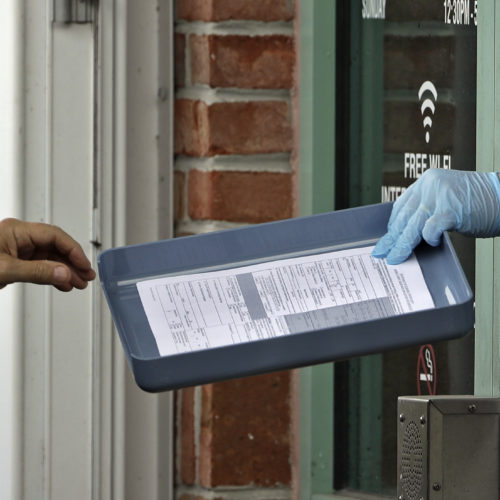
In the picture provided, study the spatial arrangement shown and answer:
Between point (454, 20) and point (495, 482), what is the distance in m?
0.59

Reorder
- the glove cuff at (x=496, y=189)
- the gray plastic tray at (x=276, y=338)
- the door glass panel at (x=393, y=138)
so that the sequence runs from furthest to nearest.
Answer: the door glass panel at (x=393, y=138)
the glove cuff at (x=496, y=189)
the gray plastic tray at (x=276, y=338)

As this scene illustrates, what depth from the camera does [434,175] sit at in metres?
1.30

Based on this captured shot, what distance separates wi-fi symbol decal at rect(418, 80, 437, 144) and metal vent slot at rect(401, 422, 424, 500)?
1.35 ft

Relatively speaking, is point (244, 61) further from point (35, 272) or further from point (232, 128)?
point (35, 272)

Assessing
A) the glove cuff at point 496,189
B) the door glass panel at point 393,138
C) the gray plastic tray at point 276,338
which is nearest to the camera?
the gray plastic tray at point 276,338

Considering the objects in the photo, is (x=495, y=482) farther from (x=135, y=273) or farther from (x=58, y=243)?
(x=58, y=243)

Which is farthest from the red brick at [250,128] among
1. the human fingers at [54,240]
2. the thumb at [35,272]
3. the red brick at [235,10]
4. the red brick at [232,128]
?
the thumb at [35,272]

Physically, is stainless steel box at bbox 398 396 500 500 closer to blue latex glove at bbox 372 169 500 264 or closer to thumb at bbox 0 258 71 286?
blue latex glove at bbox 372 169 500 264

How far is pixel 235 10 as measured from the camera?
5.61 ft

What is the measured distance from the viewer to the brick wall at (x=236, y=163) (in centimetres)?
171

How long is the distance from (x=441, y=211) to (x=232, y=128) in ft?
1.74

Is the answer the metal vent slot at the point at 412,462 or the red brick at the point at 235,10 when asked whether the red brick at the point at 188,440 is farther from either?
the red brick at the point at 235,10

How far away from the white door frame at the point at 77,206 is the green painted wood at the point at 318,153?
8.4 inches

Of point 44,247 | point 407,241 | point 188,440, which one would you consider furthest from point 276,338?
point 188,440
